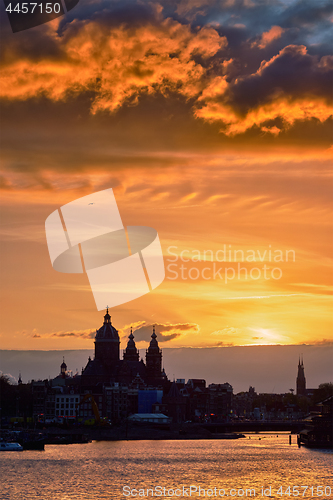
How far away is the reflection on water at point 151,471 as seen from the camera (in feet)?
267

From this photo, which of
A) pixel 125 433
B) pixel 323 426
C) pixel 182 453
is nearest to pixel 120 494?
pixel 182 453

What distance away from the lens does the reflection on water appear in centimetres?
8138

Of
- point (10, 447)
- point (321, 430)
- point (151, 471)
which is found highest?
point (321, 430)

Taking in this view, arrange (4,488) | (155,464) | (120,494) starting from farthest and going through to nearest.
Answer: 1. (155,464)
2. (4,488)
3. (120,494)

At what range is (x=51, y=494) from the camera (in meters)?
78.1

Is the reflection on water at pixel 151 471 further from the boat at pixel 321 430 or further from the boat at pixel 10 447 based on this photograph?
the boat at pixel 321 430

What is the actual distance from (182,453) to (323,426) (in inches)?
1428

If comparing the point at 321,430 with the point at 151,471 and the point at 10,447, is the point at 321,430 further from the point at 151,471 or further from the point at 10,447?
the point at 10,447

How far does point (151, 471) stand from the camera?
323ft

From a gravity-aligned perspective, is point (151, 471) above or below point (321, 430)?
below

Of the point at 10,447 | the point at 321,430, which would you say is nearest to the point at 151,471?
the point at 10,447

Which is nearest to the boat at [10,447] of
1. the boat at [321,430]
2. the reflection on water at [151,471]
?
the reflection on water at [151,471]

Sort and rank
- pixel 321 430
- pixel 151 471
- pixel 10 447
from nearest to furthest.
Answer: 1. pixel 151 471
2. pixel 10 447
3. pixel 321 430

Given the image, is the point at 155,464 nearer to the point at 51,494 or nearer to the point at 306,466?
the point at 306,466
